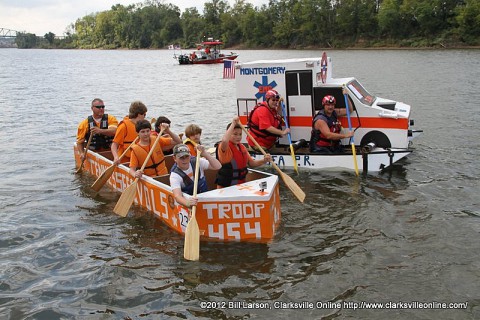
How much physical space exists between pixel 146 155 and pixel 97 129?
2.96m

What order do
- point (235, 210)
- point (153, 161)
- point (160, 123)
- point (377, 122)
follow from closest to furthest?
point (235, 210) → point (153, 161) → point (160, 123) → point (377, 122)

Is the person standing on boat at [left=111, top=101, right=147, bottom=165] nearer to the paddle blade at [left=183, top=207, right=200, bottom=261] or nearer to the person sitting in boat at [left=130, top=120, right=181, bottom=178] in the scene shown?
the person sitting in boat at [left=130, top=120, right=181, bottom=178]

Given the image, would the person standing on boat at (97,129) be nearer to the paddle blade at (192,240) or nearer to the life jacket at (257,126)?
the life jacket at (257,126)

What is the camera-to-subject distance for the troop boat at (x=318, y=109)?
11.6 meters

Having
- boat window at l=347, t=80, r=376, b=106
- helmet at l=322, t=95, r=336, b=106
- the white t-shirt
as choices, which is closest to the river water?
the white t-shirt

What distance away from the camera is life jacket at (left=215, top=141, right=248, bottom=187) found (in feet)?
26.4

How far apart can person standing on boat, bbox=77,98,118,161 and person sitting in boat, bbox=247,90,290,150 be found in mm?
3368

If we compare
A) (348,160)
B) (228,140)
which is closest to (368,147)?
(348,160)

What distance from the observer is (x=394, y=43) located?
75.0m

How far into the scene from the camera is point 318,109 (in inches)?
483

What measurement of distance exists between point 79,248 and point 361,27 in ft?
277

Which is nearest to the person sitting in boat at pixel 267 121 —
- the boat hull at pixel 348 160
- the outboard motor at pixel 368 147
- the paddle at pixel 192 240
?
the boat hull at pixel 348 160

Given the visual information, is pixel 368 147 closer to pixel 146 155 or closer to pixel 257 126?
pixel 257 126

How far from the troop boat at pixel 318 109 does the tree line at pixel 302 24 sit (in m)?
60.5
